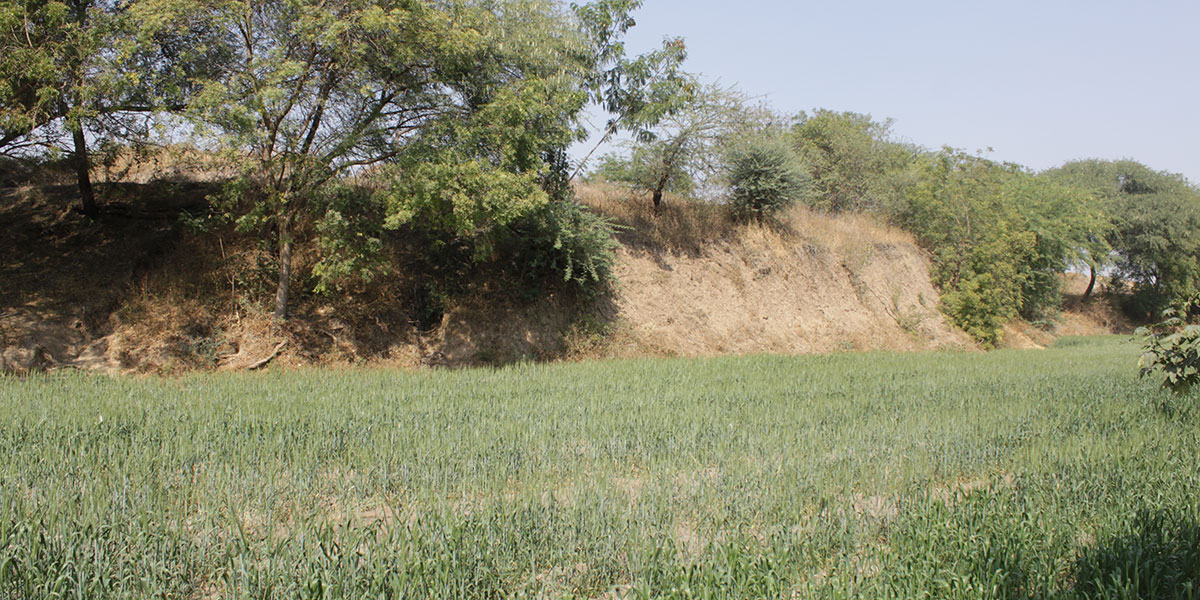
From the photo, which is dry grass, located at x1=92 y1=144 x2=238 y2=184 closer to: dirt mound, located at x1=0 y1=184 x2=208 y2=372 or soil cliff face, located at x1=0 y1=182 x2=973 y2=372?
dirt mound, located at x1=0 y1=184 x2=208 y2=372

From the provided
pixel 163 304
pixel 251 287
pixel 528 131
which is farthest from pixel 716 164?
pixel 163 304

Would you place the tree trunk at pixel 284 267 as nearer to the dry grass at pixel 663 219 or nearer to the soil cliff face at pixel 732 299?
the soil cliff face at pixel 732 299

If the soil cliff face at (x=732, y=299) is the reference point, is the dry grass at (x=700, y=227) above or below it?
above

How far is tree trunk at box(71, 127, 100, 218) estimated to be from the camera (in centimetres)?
1316

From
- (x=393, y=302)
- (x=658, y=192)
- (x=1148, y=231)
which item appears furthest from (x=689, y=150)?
(x=1148, y=231)

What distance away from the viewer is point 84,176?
14.8 metres

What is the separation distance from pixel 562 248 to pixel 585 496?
1222cm

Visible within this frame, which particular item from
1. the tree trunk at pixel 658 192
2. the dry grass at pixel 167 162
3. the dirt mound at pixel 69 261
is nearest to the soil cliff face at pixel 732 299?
the tree trunk at pixel 658 192

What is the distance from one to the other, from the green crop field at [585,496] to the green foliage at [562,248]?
23.9 ft

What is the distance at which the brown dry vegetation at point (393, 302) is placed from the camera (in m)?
13.1

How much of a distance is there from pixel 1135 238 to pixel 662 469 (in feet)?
159

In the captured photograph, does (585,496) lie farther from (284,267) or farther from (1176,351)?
(284,267)

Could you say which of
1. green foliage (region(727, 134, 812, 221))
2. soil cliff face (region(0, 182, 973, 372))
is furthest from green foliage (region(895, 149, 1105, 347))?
green foliage (region(727, 134, 812, 221))

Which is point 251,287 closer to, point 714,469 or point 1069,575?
point 714,469
